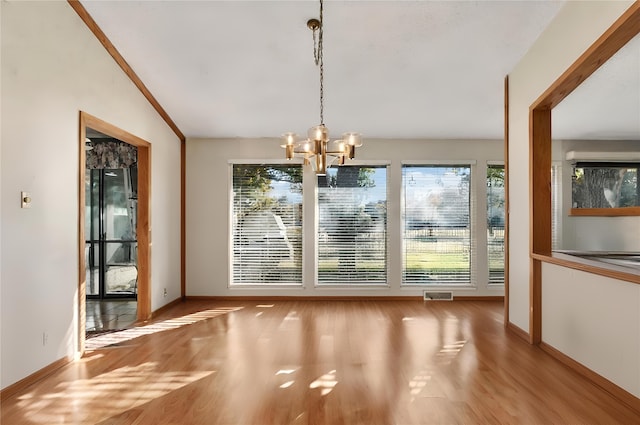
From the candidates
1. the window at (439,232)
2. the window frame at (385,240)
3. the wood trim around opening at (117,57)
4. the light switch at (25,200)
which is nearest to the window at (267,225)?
the window frame at (385,240)

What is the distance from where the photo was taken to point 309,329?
12.4 ft

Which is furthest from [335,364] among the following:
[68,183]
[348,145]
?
[68,183]

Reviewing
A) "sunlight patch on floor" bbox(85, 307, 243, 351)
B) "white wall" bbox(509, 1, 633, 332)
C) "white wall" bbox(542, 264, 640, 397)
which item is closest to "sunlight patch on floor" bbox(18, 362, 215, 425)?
"sunlight patch on floor" bbox(85, 307, 243, 351)

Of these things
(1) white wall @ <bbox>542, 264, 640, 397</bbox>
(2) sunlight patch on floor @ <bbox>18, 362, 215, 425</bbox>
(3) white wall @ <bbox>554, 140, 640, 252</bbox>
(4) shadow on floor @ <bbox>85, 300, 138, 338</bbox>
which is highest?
(3) white wall @ <bbox>554, 140, 640, 252</bbox>

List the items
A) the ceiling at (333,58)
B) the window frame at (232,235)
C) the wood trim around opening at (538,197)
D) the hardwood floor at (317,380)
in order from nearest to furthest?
the hardwood floor at (317,380), the ceiling at (333,58), the wood trim around opening at (538,197), the window frame at (232,235)

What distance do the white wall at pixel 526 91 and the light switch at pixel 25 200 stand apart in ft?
14.6

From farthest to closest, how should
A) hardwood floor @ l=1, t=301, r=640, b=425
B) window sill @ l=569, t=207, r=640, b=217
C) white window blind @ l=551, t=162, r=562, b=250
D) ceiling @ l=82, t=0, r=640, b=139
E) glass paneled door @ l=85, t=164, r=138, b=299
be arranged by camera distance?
glass paneled door @ l=85, t=164, r=138, b=299 → white window blind @ l=551, t=162, r=562, b=250 → window sill @ l=569, t=207, r=640, b=217 → ceiling @ l=82, t=0, r=640, b=139 → hardwood floor @ l=1, t=301, r=640, b=425

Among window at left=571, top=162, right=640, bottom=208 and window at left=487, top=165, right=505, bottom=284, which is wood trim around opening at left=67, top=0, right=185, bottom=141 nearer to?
window at left=487, top=165, right=505, bottom=284

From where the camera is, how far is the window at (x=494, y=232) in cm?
518

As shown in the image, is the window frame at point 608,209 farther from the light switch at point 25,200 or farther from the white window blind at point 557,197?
the light switch at point 25,200

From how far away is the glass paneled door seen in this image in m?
5.45

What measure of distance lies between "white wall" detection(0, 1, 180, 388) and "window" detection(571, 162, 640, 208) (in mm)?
6335

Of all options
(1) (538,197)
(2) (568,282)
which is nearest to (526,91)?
(1) (538,197)

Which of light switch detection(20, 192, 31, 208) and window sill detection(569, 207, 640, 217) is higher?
light switch detection(20, 192, 31, 208)
